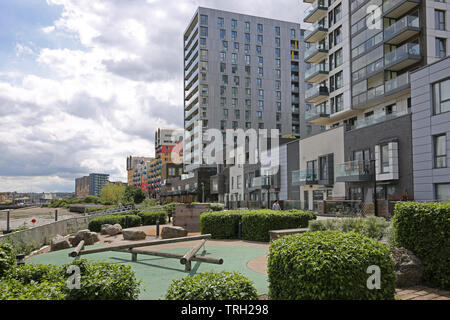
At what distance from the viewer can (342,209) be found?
2766 centimetres

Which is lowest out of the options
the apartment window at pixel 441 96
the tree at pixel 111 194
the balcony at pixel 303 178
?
the tree at pixel 111 194

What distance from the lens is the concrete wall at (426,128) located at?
22.1 m

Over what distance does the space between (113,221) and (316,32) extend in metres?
32.2

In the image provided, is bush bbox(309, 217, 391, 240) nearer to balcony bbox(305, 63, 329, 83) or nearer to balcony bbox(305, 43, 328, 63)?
balcony bbox(305, 63, 329, 83)

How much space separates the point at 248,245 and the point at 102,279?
9377 mm

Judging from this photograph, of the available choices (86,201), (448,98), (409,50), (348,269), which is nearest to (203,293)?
(348,269)

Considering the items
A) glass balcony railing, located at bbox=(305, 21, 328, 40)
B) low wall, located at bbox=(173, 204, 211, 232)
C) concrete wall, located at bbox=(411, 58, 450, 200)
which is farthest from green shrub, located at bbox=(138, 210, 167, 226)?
glass balcony railing, located at bbox=(305, 21, 328, 40)

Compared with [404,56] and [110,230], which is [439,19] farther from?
[110,230]

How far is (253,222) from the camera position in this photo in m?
14.5

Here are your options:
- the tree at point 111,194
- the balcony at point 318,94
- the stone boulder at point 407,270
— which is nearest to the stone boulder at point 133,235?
the stone boulder at point 407,270

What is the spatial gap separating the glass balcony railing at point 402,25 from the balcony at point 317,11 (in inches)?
500

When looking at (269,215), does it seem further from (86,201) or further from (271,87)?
(86,201)

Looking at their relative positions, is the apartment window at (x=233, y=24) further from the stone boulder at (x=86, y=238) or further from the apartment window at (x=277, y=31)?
the stone boulder at (x=86, y=238)

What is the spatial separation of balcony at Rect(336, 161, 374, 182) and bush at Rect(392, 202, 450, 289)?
72.6 feet
